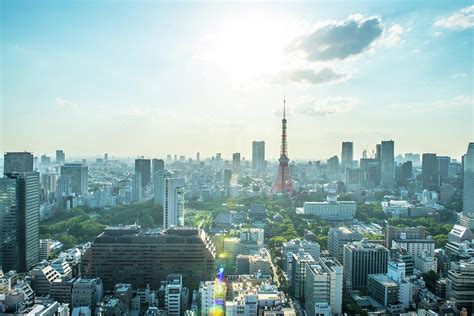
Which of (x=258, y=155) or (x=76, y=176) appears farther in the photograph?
(x=258, y=155)

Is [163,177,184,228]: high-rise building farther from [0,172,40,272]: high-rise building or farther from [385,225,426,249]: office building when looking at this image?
[385,225,426,249]: office building

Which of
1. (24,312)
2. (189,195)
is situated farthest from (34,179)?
(189,195)

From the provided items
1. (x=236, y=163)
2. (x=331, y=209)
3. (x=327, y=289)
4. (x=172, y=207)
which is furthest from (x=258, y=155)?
(x=327, y=289)

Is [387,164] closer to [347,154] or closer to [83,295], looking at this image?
[347,154]

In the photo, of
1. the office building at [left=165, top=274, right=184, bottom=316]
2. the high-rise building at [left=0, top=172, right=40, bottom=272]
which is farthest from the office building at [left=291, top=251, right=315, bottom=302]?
the high-rise building at [left=0, top=172, right=40, bottom=272]

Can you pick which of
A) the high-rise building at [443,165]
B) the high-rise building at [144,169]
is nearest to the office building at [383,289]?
the high-rise building at [144,169]

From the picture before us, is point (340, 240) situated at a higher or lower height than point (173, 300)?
higher

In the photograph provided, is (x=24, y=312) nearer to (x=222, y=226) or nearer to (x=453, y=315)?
(x=453, y=315)
